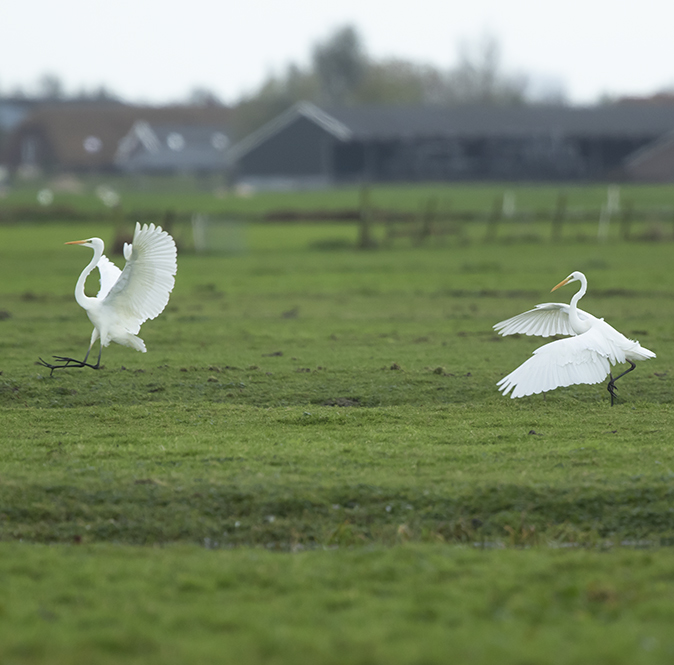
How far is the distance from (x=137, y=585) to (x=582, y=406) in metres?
6.72

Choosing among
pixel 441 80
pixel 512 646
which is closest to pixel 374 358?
pixel 512 646

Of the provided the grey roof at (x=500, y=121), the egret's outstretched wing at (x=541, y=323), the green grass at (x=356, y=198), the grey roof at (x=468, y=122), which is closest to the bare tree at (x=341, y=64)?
the grey roof at (x=468, y=122)

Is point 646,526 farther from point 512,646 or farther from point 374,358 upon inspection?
point 374,358

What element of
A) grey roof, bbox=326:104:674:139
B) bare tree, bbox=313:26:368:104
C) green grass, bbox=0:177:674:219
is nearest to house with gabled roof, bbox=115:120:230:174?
bare tree, bbox=313:26:368:104

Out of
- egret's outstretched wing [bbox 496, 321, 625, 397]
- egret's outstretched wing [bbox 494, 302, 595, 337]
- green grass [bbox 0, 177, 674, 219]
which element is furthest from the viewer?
green grass [bbox 0, 177, 674, 219]

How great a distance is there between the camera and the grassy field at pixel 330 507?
18.4 ft

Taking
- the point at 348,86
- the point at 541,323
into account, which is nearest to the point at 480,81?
the point at 348,86

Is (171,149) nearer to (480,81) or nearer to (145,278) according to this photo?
→ (480,81)

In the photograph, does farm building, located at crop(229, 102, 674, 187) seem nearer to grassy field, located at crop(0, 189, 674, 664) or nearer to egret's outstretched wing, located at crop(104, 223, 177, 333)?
grassy field, located at crop(0, 189, 674, 664)

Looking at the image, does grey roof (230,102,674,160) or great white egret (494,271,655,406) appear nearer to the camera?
great white egret (494,271,655,406)

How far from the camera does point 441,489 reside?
8.28 m

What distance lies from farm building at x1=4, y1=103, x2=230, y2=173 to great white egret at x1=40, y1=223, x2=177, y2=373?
312ft

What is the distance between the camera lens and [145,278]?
462 inches

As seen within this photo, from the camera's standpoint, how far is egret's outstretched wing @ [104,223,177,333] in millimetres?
11266
